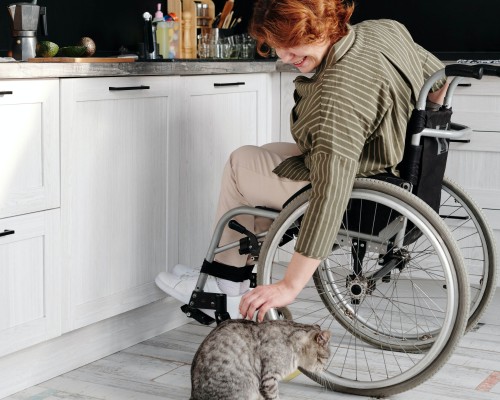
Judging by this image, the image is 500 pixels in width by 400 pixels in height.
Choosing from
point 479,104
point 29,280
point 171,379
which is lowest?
point 171,379

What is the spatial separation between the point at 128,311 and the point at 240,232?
1.76 feet

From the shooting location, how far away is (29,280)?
2516 millimetres

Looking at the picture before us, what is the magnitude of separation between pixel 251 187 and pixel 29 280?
0.69 meters

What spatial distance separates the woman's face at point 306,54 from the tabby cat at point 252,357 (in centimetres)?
70

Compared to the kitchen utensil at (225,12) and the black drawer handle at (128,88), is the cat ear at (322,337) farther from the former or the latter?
the kitchen utensil at (225,12)

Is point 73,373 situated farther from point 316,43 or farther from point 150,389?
point 316,43

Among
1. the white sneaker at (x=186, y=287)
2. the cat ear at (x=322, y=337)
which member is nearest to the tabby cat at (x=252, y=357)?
the cat ear at (x=322, y=337)

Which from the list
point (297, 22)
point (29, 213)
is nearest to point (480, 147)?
point (297, 22)

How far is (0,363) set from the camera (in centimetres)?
250

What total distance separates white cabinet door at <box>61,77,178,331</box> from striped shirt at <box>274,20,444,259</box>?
22.9 inches

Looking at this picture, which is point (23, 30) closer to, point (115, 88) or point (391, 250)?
point (115, 88)

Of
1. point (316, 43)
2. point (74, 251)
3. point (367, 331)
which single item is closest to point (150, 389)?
point (74, 251)

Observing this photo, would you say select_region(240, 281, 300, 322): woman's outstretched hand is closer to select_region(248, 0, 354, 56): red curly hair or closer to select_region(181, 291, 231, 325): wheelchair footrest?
select_region(181, 291, 231, 325): wheelchair footrest

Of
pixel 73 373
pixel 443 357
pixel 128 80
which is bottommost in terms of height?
pixel 73 373
